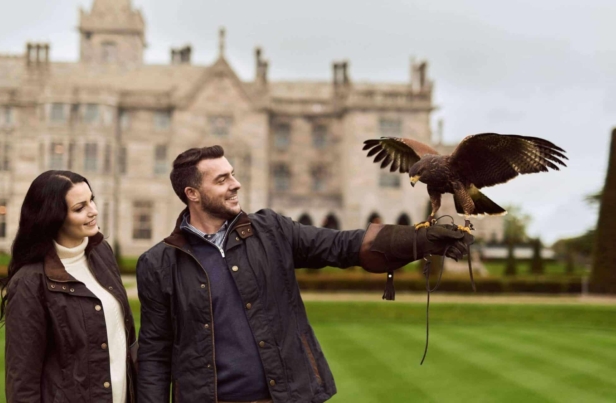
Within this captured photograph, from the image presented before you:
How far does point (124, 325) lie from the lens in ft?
11.1

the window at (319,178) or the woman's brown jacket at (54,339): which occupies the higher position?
the window at (319,178)

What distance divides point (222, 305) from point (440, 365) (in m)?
6.03

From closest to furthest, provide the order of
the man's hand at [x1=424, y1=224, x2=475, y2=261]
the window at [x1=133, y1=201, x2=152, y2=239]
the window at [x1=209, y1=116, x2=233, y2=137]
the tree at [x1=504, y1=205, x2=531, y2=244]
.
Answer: the man's hand at [x1=424, y1=224, x2=475, y2=261]
the window at [x1=133, y1=201, x2=152, y2=239]
the window at [x1=209, y1=116, x2=233, y2=137]
the tree at [x1=504, y1=205, x2=531, y2=244]

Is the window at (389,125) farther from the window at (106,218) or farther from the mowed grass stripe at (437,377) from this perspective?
the mowed grass stripe at (437,377)

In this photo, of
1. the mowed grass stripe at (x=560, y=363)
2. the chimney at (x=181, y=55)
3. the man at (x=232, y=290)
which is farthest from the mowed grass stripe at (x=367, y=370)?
the chimney at (x=181, y=55)

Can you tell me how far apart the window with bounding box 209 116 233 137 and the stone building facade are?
0.17ft

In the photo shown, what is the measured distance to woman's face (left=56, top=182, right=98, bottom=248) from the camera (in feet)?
10.7

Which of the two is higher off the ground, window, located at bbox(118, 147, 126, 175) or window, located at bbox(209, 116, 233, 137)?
window, located at bbox(209, 116, 233, 137)

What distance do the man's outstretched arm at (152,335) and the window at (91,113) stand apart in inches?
1345

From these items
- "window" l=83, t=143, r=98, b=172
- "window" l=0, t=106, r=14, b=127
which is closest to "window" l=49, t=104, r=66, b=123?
"window" l=83, t=143, r=98, b=172

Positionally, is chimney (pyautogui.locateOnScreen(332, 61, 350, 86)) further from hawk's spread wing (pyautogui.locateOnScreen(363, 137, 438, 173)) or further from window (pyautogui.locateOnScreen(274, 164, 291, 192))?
hawk's spread wing (pyautogui.locateOnScreen(363, 137, 438, 173))

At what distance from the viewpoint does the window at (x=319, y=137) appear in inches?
1531

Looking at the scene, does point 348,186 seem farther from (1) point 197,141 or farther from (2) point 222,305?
(2) point 222,305

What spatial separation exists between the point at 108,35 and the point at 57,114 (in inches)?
388
